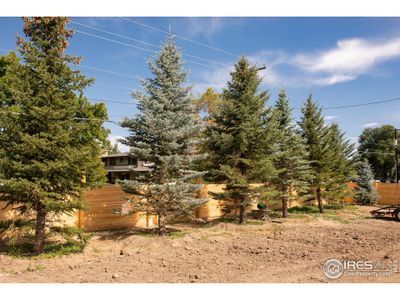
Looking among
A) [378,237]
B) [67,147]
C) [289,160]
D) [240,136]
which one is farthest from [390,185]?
[67,147]

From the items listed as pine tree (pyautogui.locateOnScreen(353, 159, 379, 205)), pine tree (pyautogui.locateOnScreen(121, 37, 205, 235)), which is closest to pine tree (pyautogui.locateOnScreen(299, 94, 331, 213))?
pine tree (pyautogui.locateOnScreen(353, 159, 379, 205))

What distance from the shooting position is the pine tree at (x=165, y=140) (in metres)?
13.2

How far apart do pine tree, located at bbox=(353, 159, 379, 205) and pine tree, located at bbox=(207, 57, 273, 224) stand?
16.8 meters

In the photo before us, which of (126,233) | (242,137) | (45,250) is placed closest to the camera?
(45,250)

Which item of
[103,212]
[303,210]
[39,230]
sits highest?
[39,230]

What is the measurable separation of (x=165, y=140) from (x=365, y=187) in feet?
79.7

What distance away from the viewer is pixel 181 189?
13.2 m

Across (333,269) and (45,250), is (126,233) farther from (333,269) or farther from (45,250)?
(333,269)

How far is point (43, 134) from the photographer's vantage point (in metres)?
10.2

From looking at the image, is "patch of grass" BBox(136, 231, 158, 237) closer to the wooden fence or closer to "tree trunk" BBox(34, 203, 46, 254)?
the wooden fence

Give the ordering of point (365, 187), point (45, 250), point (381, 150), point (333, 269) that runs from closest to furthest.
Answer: point (333, 269)
point (45, 250)
point (365, 187)
point (381, 150)

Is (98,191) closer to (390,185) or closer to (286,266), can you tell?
(286,266)

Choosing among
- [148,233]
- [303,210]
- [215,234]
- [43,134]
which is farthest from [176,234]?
[303,210]

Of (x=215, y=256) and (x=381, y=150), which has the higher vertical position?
(x=381, y=150)
